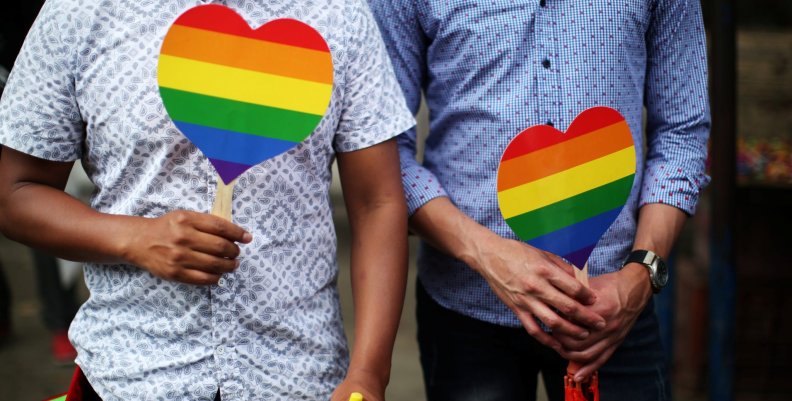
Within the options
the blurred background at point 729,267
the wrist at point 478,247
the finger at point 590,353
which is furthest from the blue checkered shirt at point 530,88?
the blurred background at point 729,267

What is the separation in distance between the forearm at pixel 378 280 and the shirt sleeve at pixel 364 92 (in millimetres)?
120

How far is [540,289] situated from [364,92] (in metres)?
0.41

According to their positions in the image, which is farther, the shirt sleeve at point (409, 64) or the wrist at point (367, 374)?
the shirt sleeve at point (409, 64)

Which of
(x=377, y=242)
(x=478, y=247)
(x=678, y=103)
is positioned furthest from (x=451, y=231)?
(x=678, y=103)

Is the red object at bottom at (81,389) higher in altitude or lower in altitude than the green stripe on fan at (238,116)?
lower

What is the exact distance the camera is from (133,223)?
1316mm

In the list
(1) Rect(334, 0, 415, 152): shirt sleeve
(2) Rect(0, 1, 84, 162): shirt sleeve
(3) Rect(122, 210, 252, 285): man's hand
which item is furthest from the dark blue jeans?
(2) Rect(0, 1, 84, 162): shirt sleeve

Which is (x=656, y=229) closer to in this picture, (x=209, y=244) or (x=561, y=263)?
(x=561, y=263)

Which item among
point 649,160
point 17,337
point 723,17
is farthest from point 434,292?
point 17,337

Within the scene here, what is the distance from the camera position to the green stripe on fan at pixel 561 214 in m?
1.40

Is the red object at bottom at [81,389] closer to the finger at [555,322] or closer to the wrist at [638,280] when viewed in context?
the finger at [555,322]

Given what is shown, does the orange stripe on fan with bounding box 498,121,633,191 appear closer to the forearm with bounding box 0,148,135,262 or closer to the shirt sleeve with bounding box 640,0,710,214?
the shirt sleeve with bounding box 640,0,710,214

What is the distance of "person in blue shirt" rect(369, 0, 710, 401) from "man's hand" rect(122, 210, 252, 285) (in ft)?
1.61

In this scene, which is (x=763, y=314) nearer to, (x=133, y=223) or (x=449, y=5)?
(x=449, y=5)
